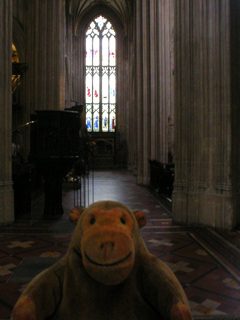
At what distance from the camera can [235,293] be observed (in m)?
2.86

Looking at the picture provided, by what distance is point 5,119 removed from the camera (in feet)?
18.7

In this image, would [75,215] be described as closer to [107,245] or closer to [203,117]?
[107,245]

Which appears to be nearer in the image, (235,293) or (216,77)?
(235,293)

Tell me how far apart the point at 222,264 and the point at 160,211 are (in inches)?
131

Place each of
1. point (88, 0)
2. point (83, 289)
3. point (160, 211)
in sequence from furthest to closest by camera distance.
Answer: point (88, 0)
point (160, 211)
point (83, 289)

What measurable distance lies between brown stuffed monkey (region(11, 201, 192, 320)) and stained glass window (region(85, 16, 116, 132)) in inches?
1030

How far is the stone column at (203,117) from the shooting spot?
5355 mm

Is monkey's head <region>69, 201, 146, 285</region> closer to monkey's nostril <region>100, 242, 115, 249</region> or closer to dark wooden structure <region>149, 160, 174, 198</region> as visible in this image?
monkey's nostril <region>100, 242, 115, 249</region>

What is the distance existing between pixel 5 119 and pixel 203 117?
3396 mm

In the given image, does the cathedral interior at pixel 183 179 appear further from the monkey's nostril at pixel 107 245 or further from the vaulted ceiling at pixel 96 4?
the vaulted ceiling at pixel 96 4

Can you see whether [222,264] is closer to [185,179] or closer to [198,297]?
[198,297]

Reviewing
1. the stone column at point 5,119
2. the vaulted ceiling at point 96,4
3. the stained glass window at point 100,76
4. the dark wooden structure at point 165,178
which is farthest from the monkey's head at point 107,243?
the stained glass window at point 100,76

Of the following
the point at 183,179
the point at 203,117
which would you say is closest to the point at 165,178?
the point at 183,179

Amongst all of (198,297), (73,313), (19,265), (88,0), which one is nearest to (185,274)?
(198,297)
